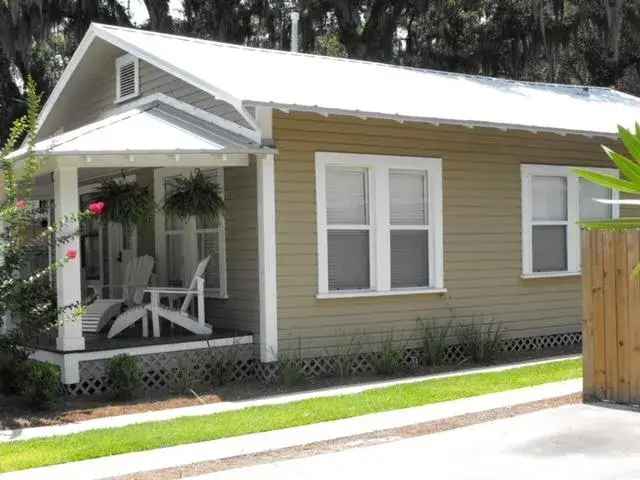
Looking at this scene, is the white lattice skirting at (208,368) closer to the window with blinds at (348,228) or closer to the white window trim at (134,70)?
the window with blinds at (348,228)

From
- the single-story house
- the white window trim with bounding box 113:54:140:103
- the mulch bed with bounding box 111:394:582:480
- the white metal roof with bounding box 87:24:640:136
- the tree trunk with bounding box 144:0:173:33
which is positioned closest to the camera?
the mulch bed with bounding box 111:394:582:480

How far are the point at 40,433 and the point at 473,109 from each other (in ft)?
24.5

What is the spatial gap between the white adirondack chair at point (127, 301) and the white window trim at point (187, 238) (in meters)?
0.60

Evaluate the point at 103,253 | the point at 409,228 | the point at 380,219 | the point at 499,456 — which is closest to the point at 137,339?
the point at 380,219

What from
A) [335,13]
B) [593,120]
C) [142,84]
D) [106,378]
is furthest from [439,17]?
[106,378]

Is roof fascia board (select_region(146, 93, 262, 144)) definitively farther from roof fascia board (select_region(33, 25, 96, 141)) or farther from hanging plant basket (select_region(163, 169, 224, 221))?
roof fascia board (select_region(33, 25, 96, 141))

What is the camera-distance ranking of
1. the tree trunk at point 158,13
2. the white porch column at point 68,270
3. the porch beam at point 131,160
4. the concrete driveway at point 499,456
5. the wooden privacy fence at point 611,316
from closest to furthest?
the concrete driveway at point 499,456
the wooden privacy fence at point 611,316
the porch beam at point 131,160
the white porch column at point 68,270
the tree trunk at point 158,13

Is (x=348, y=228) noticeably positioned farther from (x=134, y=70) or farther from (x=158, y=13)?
(x=158, y=13)

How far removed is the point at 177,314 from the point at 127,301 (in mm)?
1507

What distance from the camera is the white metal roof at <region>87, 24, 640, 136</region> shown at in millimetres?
10680

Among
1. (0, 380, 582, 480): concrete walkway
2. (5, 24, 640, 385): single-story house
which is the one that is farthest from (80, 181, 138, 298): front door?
(0, 380, 582, 480): concrete walkway

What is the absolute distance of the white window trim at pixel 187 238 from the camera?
1131 cm

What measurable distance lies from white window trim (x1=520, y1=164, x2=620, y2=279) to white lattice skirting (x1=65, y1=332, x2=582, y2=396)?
2925mm

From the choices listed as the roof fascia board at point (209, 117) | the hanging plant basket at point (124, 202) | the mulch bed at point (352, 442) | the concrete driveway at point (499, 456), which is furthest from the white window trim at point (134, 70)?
the concrete driveway at point (499, 456)
